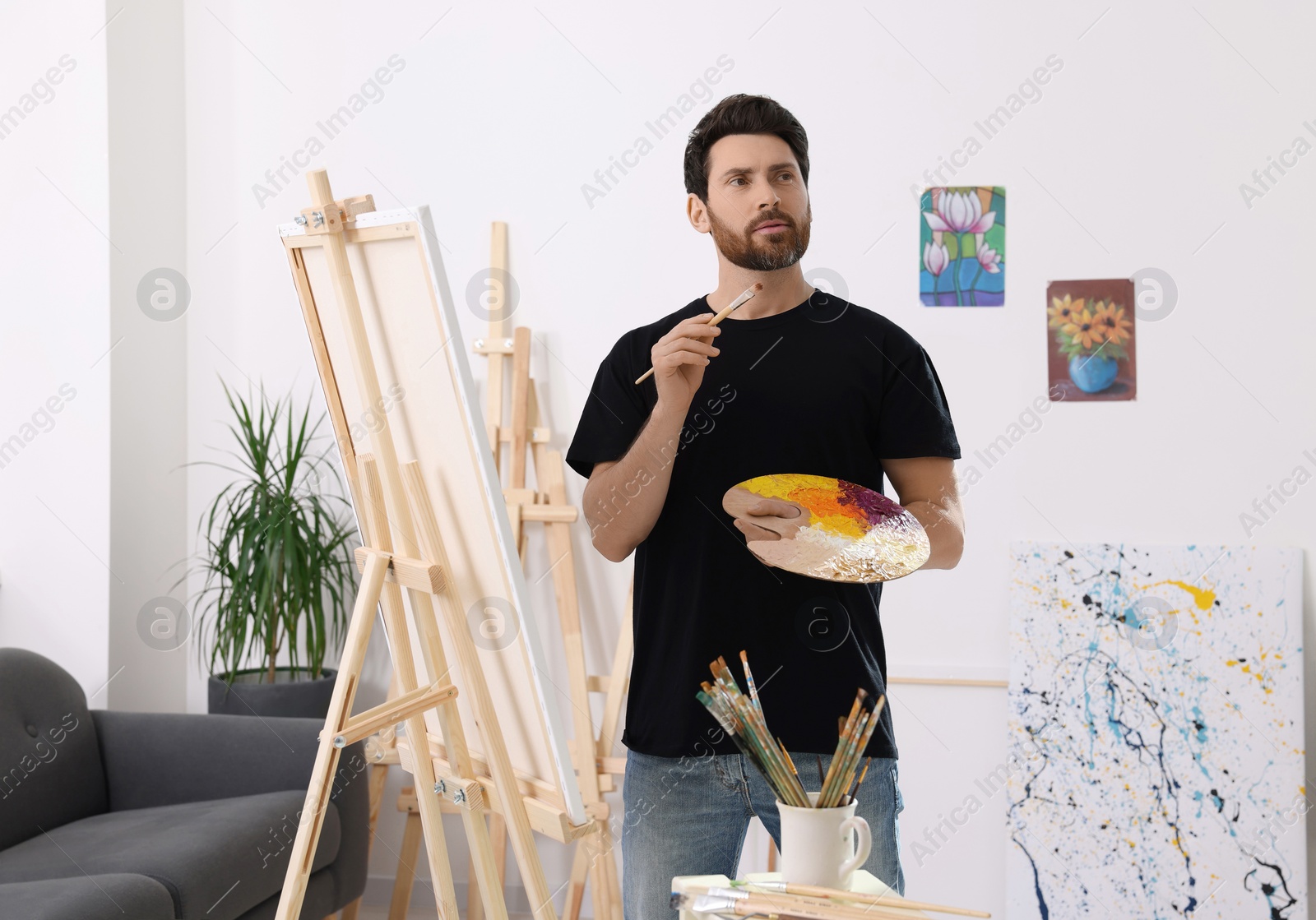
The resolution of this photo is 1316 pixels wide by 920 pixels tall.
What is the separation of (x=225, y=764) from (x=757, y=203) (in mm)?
1997

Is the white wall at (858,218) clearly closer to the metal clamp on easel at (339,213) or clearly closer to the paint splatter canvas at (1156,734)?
the paint splatter canvas at (1156,734)

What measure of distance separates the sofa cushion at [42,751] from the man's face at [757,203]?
6.68ft

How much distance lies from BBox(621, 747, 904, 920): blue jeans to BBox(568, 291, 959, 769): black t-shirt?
0.10ft

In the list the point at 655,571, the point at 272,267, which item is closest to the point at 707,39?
the point at 272,267

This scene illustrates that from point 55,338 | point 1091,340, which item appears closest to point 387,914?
point 55,338

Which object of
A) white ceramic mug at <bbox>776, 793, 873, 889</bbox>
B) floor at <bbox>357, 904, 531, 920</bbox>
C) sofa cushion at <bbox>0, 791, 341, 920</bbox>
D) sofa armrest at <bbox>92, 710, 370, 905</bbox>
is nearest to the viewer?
white ceramic mug at <bbox>776, 793, 873, 889</bbox>

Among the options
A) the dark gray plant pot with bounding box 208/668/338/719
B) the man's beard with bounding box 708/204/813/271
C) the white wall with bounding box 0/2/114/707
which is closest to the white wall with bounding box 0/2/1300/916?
the white wall with bounding box 0/2/114/707

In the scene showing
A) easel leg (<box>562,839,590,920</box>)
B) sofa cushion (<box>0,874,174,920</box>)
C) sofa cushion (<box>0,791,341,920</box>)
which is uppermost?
sofa cushion (<box>0,874,174,920</box>)

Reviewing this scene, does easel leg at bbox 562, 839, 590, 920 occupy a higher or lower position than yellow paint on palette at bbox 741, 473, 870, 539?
lower

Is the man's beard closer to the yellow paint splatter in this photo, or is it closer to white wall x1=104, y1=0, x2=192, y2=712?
the yellow paint splatter

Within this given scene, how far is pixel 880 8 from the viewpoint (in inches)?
110

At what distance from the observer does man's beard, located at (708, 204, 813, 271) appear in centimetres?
141

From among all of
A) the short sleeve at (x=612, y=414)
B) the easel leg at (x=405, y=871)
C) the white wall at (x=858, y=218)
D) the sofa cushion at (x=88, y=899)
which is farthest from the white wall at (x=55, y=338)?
the short sleeve at (x=612, y=414)

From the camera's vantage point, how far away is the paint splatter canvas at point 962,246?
9.01ft
